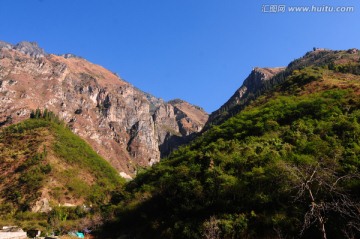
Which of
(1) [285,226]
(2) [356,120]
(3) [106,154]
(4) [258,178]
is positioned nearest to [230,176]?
(4) [258,178]

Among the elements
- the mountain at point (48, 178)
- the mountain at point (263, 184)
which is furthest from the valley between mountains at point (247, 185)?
the mountain at point (48, 178)

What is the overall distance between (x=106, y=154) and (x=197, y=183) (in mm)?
162149

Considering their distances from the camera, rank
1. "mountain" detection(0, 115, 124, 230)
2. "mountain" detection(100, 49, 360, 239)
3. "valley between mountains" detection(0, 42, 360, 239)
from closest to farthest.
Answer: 1. "valley between mountains" detection(0, 42, 360, 239)
2. "mountain" detection(100, 49, 360, 239)
3. "mountain" detection(0, 115, 124, 230)

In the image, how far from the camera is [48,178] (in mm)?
90375

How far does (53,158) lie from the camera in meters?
101

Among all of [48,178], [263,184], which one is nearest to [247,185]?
[263,184]

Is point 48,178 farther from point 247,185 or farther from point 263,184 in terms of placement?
point 263,184

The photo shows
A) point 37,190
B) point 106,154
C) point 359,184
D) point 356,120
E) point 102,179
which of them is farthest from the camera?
point 106,154

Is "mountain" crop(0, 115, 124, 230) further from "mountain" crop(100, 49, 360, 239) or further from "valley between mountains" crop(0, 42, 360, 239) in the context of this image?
"mountain" crop(100, 49, 360, 239)

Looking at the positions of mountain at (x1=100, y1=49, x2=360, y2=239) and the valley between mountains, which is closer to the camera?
the valley between mountains

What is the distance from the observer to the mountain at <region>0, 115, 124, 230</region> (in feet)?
248

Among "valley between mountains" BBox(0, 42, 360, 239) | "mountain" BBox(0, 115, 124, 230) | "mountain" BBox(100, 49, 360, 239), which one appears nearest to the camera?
"valley between mountains" BBox(0, 42, 360, 239)

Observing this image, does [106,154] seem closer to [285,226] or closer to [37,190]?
[37,190]

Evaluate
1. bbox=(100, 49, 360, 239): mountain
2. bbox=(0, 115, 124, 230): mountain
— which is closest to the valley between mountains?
bbox=(100, 49, 360, 239): mountain
